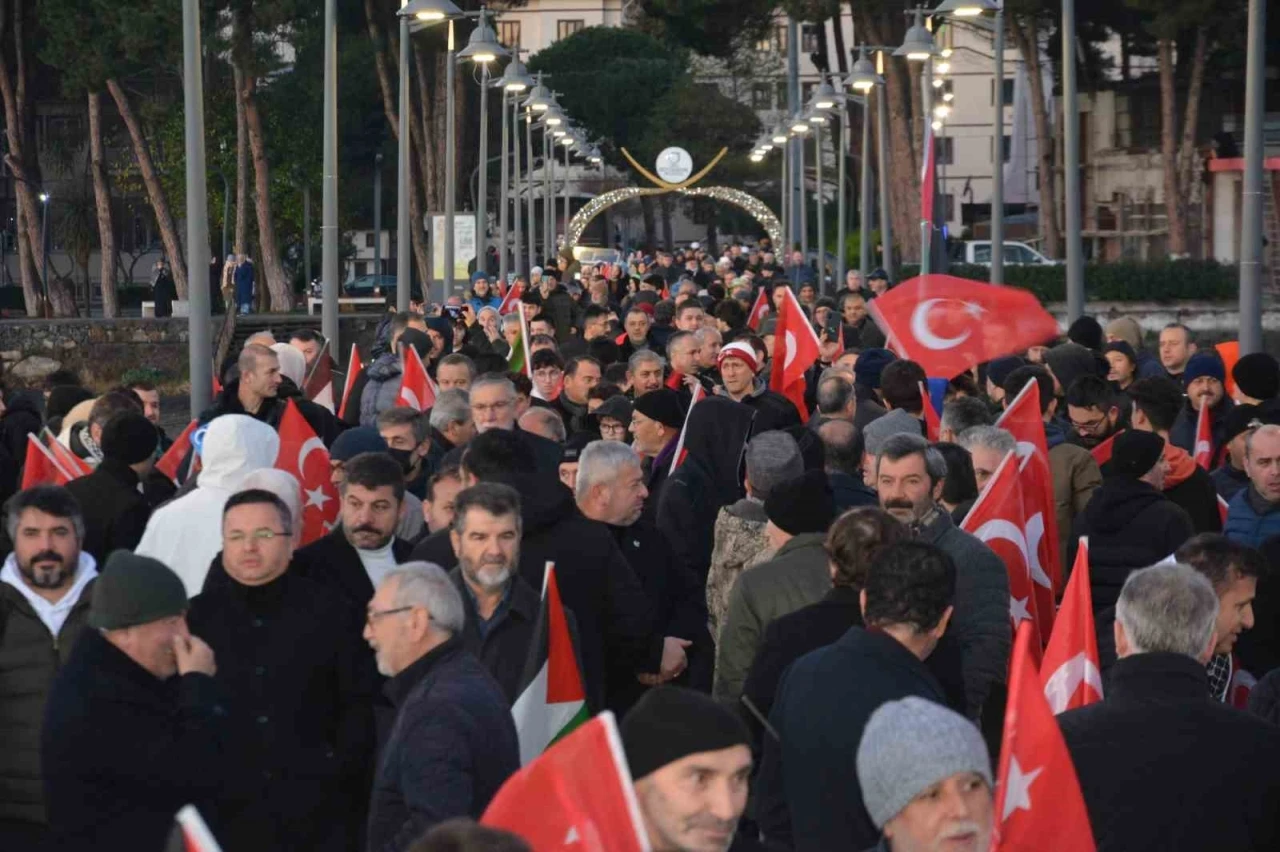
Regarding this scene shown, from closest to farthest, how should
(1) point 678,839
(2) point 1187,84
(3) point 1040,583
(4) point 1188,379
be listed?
(1) point 678,839
(3) point 1040,583
(4) point 1188,379
(2) point 1187,84

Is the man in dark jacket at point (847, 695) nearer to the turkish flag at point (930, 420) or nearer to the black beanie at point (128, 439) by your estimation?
the black beanie at point (128, 439)

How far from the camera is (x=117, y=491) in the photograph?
928 centimetres

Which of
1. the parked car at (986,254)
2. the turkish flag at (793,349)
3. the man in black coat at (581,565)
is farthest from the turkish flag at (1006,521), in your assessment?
the parked car at (986,254)

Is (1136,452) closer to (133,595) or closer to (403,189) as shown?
(133,595)

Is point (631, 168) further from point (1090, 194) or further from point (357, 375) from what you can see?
point (357, 375)

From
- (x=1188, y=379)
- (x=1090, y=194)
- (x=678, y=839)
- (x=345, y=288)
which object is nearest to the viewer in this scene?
(x=678, y=839)

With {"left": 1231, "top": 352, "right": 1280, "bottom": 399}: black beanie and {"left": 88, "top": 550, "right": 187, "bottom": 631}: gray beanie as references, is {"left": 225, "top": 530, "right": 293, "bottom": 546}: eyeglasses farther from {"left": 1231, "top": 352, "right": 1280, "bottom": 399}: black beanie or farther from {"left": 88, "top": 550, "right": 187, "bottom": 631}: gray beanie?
{"left": 1231, "top": 352, "right": 1280, "bottom": 399}: black beanie

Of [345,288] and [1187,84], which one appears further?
[345,288]

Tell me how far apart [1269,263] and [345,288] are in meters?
37.6

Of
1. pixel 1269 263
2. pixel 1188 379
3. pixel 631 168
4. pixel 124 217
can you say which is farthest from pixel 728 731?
pixel 631 168

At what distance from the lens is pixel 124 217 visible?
281 feet

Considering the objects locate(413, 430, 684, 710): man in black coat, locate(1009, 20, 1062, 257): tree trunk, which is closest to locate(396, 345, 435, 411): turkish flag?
locate(413, 430, 684, 710): man in black coat

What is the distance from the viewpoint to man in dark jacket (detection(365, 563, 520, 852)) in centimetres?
557

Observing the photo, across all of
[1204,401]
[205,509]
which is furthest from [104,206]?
[205,509]
